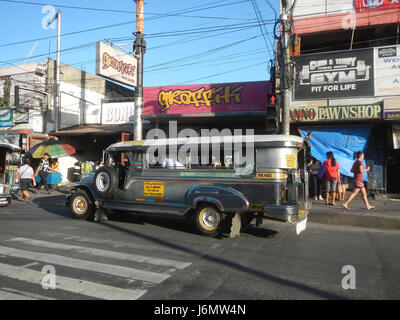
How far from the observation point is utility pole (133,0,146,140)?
1325cm

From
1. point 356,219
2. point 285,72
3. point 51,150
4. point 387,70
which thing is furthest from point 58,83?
point 356,219

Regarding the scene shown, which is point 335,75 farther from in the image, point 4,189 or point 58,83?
point 58,83

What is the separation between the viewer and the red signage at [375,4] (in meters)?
12.8

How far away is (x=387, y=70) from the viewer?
39.4 feet

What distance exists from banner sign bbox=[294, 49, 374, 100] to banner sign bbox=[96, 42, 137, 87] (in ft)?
23.7

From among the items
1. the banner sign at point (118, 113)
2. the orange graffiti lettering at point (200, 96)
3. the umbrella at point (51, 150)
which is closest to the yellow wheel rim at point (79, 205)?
the orange graffiti lettering at point (200, 96)

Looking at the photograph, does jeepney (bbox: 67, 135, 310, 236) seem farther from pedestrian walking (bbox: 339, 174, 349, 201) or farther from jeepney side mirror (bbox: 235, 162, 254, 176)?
pedestrian walking (bbox: 339, 174, 349, 201)

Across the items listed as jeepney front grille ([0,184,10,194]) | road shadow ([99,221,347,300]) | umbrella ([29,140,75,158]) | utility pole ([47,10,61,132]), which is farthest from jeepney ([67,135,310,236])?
utility pole ([47,10,61,132])

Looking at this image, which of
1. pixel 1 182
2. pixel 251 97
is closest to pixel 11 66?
pixel 1 182

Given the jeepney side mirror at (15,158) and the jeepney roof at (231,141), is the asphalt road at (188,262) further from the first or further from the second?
the jeepney side mirror at (15,158)

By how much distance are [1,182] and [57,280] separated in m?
9.54

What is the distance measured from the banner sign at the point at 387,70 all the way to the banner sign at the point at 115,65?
32.3 feet

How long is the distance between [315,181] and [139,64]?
28.0 ft

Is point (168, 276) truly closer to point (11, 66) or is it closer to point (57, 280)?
point (57, 280)
